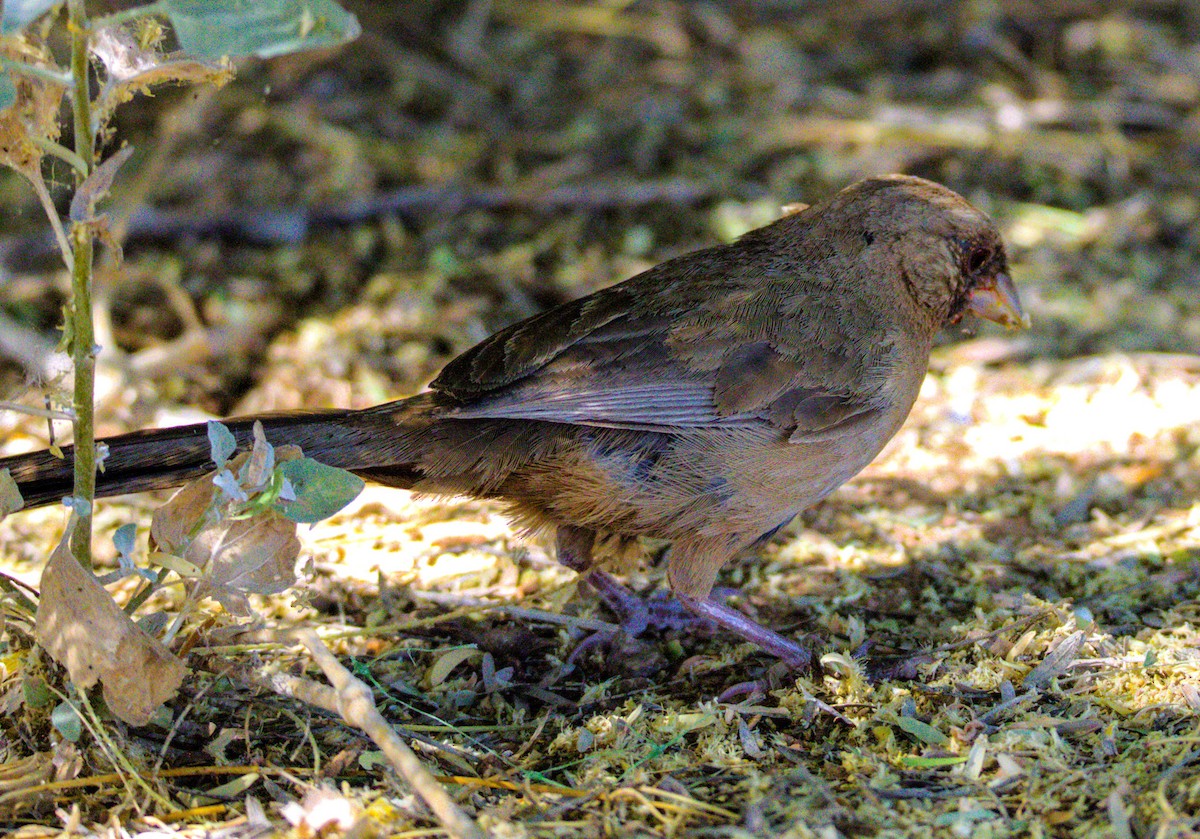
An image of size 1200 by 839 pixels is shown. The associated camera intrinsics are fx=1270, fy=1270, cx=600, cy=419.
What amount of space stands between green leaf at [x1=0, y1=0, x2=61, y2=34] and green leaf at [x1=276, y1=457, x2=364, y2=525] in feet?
3.57

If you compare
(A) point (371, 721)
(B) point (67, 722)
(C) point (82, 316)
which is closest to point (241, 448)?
(C) point (82, 316)

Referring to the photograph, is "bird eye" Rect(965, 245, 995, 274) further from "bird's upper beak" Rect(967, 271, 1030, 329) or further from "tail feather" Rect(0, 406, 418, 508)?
"tail feather" Rect(0, 406, 418, 508)

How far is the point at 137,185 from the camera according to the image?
609 cm

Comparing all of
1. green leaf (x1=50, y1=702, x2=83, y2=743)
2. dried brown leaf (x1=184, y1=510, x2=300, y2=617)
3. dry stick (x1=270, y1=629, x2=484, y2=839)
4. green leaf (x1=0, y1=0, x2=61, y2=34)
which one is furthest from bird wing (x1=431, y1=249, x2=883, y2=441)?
green leaf (x1=0, y1=0, x2=61, y2=34)

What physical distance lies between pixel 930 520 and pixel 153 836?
288 centimetres

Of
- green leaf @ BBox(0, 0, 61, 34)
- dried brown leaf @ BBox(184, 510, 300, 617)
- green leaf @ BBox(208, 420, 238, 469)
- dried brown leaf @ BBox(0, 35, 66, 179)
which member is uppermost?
green leaf @ BBox(0, 0, 61, 34)

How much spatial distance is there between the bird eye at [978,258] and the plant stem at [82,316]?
2.70 meters

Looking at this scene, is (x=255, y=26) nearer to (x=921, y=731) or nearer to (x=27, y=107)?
(x=27, y=107)

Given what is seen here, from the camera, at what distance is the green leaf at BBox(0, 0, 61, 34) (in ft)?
7.73

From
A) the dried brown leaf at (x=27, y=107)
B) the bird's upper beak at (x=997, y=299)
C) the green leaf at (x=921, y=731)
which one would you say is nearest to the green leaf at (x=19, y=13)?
the dried brown leaf at (x=27, y=107)

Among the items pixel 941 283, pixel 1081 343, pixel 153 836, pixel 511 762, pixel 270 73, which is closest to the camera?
pixel 153 836

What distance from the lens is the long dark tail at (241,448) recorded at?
3.26m

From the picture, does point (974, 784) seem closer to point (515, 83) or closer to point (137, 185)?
point (137, 185)

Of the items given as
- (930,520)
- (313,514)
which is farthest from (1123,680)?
(313,514)
